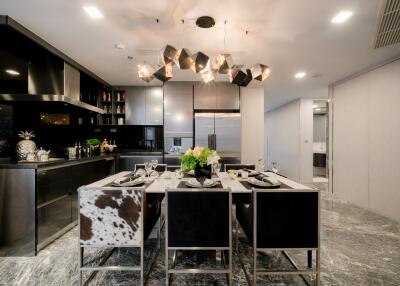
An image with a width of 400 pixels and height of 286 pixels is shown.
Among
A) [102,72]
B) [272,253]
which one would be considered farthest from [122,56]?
[272,253]

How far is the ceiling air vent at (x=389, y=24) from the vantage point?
74.5 inches

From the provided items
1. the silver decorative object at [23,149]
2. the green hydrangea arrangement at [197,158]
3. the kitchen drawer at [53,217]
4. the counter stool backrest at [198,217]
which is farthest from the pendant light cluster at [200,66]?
the kitchen drawer at [53,217]

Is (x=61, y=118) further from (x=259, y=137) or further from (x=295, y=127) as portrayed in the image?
(x=295, y=127)

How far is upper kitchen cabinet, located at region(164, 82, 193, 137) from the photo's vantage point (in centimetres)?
455

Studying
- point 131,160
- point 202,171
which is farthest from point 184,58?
point 131,160

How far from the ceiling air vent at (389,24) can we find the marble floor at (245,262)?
2406mm

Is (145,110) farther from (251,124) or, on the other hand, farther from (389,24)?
(389,24)

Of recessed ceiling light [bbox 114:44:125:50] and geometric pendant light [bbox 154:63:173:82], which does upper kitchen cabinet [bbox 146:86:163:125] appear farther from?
geometric pendant light [bbox 154:63:173:82]

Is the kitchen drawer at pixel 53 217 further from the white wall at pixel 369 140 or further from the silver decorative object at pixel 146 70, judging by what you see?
the white wall at pixel 369 140

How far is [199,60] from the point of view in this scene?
212 cm

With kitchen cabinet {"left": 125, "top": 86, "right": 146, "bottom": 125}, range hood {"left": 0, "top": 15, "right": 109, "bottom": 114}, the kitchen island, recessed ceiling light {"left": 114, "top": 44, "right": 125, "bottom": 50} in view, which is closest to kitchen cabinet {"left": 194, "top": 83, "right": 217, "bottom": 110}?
kitchen cabinet {"left": 125, "top": 86, "right": 146, "bottom": 125}

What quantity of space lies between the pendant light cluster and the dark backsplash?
6.25 ft

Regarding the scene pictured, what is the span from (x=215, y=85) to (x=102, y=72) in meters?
2.25

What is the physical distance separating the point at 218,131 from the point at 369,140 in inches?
107
